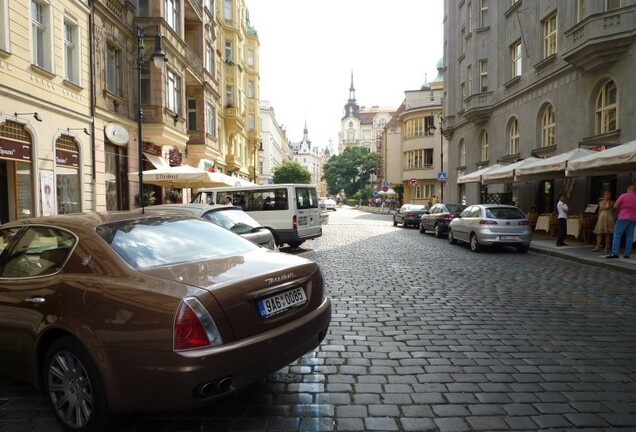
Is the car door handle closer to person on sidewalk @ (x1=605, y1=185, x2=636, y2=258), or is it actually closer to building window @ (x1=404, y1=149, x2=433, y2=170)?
person on sidewalk @ (x1=605, y1=185, x2=636, y2=258)

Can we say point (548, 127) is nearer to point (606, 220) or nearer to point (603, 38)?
point (603, 38)

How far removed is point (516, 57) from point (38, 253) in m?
24.8

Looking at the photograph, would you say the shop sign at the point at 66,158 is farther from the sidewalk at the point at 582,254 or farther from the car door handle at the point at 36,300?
the sidewalk at the point at 582,254

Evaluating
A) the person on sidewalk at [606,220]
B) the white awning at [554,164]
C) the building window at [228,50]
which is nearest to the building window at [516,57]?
the white awning at [554,164]

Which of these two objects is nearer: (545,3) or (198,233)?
(198,233)

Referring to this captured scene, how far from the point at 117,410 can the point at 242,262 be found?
134 cm

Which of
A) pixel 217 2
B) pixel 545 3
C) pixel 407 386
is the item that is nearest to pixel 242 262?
pixel 407 386

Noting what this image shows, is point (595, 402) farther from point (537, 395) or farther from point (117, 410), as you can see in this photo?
point (117, 410)

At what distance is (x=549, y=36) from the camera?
64.3 ft

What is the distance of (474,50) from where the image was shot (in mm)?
26984

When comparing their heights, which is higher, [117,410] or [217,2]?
[217,2]

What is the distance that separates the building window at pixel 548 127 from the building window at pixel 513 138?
2.55m

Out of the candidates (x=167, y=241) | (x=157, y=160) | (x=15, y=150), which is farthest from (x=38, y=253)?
(x=157, y=160)

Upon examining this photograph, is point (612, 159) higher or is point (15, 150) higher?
point (15, 150)
